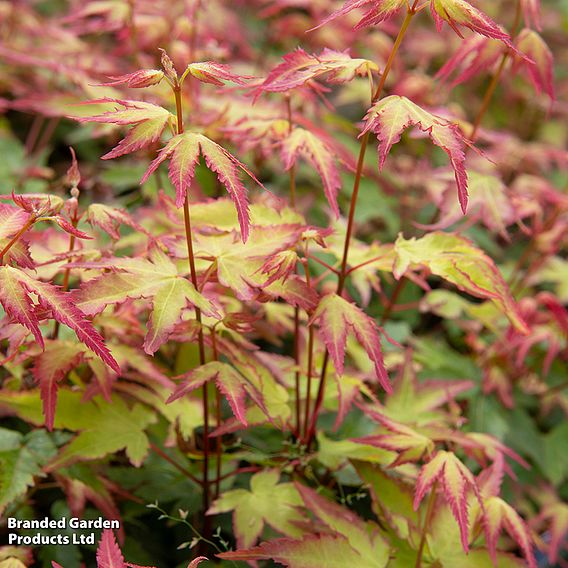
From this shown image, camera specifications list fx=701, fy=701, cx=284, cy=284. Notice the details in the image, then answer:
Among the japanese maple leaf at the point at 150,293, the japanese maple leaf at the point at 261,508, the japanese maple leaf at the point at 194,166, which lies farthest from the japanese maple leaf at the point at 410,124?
the japanese maple leaf at the point at 261,508

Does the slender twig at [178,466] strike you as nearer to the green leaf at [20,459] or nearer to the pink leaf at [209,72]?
the green leaf at [20,459]

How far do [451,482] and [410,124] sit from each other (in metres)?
0.49

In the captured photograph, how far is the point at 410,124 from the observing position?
2.91ft

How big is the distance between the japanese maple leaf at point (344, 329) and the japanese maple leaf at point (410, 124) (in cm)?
22

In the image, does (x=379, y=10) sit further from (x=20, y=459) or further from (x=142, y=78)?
(x=20, y=459)

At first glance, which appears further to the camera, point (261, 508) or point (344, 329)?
point (261, 508)

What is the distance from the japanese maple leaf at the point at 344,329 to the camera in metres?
0.94

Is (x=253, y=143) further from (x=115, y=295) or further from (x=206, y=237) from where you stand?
(x=115, y=295)

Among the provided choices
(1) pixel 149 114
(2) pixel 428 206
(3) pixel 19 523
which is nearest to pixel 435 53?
(2) pixel 428 206

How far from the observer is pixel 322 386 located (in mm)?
1173

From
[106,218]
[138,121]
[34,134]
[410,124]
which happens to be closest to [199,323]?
[106,218]

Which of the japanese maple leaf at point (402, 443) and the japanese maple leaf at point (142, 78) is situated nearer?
the japanese maple leaf at point (142, 78)

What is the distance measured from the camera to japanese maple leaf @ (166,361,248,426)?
0.95 meters

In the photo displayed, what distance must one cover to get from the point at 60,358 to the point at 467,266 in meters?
0.62
